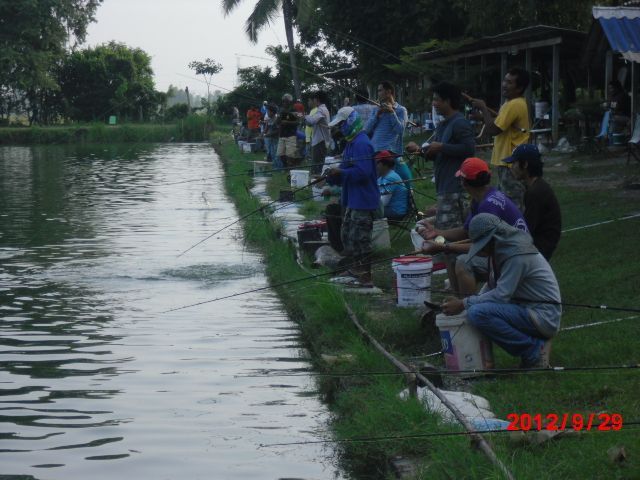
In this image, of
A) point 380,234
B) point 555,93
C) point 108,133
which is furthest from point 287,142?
point 108,133

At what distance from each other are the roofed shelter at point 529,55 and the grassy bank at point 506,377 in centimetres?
1003

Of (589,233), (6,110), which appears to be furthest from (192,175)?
(6,110)

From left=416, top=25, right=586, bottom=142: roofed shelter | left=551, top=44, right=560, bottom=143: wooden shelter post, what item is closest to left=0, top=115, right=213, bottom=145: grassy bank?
left=416, top=25, right=586, bottom=142: roofed shelter

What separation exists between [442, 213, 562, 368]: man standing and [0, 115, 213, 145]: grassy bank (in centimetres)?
5032

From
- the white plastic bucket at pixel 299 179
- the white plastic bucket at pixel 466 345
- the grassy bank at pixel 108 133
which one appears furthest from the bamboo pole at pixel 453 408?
the grassy bank at pixel 108 133

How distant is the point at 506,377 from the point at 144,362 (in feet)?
10.2

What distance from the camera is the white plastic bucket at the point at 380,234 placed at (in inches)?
466

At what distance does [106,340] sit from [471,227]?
3.93 meters

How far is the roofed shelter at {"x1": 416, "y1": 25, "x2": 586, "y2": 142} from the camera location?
22312 mm

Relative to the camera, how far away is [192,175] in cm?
3117

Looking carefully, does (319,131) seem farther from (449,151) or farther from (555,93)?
(449,151)

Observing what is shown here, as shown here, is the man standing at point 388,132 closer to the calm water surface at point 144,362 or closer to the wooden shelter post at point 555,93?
the calm water surface at point 144,362

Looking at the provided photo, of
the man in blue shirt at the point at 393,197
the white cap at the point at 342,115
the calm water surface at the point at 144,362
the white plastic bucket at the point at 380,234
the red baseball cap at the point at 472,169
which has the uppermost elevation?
the white cap at the point at 342,115

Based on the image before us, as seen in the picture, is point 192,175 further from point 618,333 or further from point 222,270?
point 618,333
